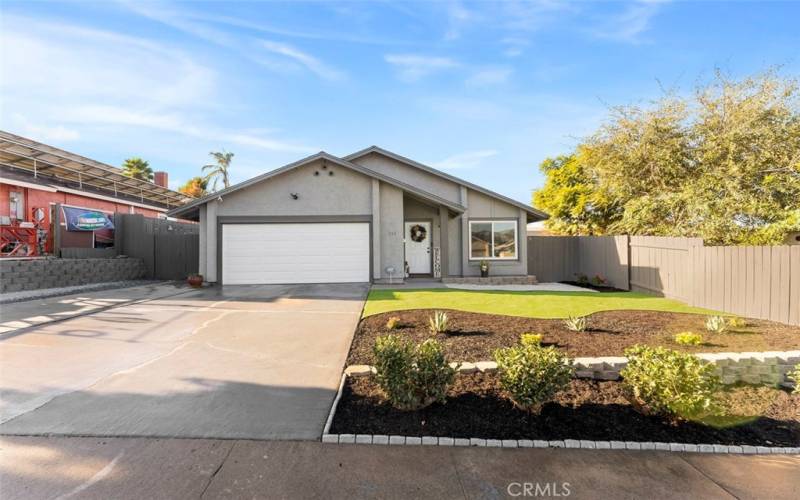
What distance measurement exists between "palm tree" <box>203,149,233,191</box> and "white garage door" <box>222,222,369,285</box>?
25679 millimetres

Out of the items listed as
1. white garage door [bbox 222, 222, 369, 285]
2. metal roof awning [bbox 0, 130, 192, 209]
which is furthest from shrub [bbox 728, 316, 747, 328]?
metal roof awning [bbox 0, 130, 192, 209]

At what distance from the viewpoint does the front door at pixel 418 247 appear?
49.5 feet

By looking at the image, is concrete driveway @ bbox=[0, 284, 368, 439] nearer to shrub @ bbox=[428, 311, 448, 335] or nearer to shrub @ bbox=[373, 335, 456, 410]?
shrub @ bbox=[373, 335, 456, 410]

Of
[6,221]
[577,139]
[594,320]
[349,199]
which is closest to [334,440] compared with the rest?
[594,320]

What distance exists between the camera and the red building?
1268 cm

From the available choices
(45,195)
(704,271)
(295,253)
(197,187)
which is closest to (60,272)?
(45,195)

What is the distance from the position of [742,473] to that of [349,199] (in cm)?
1171

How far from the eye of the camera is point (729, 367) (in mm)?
4605

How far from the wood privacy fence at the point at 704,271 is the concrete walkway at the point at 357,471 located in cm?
548

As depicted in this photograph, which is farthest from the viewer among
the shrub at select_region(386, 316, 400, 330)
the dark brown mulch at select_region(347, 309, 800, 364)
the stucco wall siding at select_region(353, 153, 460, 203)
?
the stucco wall siding at select_region(353, 153, 460, 203)

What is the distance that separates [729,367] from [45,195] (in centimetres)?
1985

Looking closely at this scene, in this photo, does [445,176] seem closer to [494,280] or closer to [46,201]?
[494,280]

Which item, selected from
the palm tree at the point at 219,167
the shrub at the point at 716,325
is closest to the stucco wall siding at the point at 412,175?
the shrub at the point at 716,325

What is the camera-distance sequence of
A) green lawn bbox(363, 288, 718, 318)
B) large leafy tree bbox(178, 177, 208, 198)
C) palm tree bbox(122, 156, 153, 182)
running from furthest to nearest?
1. large leafy tree bbox(178, 177, 208, 198)
2. palm tree bbox(122, 156, 153, 182)
3. green lawn bbox(363, 288, 718, 318)
